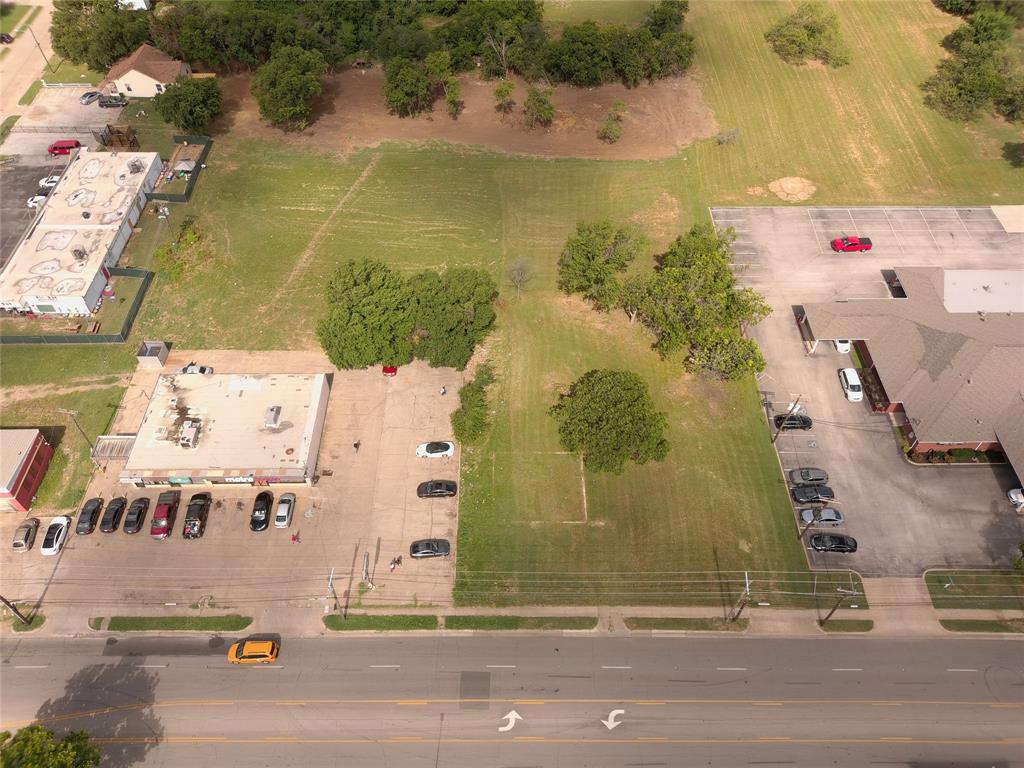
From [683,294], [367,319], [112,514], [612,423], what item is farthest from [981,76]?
[112,514]

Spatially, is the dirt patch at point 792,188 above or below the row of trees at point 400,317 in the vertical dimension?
below

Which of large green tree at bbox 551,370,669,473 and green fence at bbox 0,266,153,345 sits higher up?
green fence at bbox 0,266,153,345

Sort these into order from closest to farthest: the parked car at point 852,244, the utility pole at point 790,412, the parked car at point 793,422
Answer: the utility pole at point 790,412, the parked car at point 793,422, the parked car at point 852,244

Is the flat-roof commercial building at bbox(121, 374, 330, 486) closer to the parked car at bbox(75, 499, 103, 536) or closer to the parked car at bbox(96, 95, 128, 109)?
the parked car at bbox(75, 499, 103, 536)

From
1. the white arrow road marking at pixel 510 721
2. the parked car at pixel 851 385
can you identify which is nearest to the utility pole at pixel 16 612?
the white arrow road marking at pixel 510 721

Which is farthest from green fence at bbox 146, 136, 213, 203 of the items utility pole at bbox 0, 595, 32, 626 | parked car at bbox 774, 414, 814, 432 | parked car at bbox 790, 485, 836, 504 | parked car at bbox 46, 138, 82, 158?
parked car at bbox 790, 485, 836, 504

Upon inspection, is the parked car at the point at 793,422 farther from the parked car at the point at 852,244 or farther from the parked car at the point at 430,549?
the parked car at the point at 430,549

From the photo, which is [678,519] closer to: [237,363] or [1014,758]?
[1014,758]
